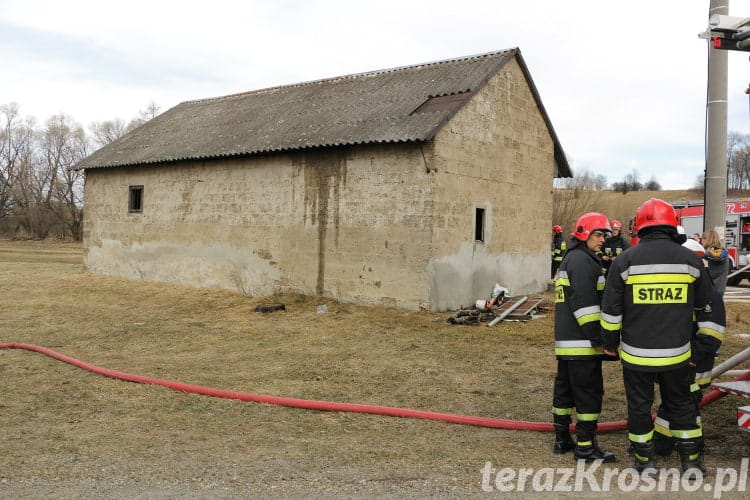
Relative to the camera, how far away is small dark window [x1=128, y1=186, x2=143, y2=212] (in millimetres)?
18469

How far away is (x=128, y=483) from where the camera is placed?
4.18 m

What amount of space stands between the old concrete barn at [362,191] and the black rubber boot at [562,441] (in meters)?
7.42

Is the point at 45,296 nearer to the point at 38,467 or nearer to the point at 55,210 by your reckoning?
the point at 38,467

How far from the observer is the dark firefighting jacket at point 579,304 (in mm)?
4715

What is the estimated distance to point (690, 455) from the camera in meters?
4.32

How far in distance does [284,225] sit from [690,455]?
36.9 feet

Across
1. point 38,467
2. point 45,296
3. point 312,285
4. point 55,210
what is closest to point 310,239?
point 312,285

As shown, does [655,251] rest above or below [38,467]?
above

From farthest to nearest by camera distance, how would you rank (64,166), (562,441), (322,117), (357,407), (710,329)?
(64,166), (322,117), (357,407), (562,441), (710,329)

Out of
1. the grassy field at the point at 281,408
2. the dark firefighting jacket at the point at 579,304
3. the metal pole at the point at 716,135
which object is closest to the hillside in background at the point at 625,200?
the grassy field at the point at 281,408

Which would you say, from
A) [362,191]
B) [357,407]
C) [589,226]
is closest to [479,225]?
[362,191]

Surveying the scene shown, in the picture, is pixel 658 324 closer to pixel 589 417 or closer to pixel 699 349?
pixel 699 349

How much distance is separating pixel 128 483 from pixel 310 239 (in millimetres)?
Result: 10069

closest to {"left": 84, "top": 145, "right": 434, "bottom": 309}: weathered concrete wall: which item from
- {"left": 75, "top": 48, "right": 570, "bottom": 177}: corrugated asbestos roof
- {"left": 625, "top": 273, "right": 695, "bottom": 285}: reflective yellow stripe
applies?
{"left": 75, "top": 48, "right": 570, "bottom": 177}: corrugated asbestos roof
